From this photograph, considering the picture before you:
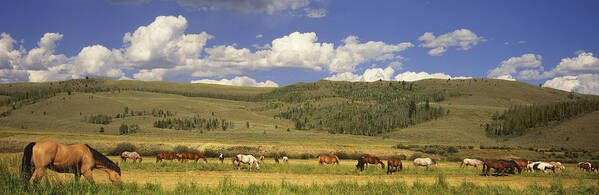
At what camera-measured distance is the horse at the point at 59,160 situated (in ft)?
33.6

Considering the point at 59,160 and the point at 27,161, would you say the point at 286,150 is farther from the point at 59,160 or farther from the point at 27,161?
the point at 27,161

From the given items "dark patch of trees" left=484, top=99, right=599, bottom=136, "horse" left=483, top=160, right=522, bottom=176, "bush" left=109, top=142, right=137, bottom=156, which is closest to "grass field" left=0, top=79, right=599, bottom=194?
"horse" left=483, top=160, right=522, bottom=176

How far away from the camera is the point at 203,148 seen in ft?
162

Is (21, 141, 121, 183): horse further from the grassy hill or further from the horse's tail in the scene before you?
the grassy hill

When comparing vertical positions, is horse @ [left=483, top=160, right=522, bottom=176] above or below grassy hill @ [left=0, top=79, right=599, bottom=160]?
above

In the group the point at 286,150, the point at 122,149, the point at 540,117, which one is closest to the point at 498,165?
the point at 286,150

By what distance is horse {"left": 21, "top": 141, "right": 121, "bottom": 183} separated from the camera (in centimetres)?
1023

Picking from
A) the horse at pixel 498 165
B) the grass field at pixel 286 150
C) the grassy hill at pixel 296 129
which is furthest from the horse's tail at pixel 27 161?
the grassy hill at pixel 296 129

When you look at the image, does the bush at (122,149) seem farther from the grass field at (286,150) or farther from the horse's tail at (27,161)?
the horse's tail at (27,161)

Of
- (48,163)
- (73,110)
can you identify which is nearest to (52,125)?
(73,110)

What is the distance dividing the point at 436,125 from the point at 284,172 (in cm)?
11294

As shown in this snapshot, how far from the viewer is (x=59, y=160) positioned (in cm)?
1088

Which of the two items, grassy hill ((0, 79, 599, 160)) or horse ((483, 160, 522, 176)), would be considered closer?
horse ((483, 160, 522, 176))

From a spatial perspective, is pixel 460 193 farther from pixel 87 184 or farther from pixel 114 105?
pixel 114 105
